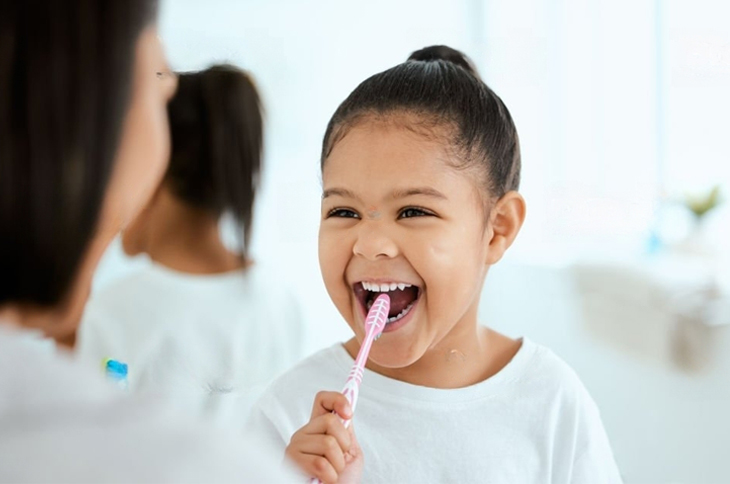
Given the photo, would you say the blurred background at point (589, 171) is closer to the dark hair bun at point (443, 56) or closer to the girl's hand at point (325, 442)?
the dark hair bun at point (443, 56)

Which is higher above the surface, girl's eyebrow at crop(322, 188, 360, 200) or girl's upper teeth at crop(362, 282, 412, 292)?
girl's eyebrow at crop(322, 188, 360, 200)

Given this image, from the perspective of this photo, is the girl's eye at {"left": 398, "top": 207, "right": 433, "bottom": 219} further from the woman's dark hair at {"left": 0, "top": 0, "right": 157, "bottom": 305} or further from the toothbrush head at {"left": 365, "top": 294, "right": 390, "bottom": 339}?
the woman's dark hair at {"left": 0, "top": 0, "right": 157, "bottom": 305}

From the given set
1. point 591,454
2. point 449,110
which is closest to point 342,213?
point 449,110

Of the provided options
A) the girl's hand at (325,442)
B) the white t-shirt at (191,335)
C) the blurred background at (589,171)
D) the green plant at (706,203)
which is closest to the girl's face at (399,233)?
the girl's hand at (325,442)

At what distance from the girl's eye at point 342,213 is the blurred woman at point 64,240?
0.40m

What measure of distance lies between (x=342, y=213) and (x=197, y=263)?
446mm

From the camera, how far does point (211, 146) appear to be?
1.12 metres

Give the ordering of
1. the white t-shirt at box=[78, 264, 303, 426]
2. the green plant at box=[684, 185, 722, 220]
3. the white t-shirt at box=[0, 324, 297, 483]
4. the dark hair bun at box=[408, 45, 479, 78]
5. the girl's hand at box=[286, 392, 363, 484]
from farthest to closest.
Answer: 1. the green plant at box=[684, 185, 722, 220]
2. the white t-shirt at box=[78, 264, 303, 426]
3. the dark hair bun at box=[408, 45, 479, 78]
4. the girl's hand at box=[286, 392, 363, 484]
5. the white t-shirt at box=[0, 324, 297, 483]

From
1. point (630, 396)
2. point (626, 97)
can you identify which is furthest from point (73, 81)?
point (626, 97)

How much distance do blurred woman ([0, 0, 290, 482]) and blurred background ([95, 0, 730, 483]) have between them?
99 cm

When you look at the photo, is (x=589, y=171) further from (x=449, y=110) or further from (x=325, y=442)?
(x=325, y=442)

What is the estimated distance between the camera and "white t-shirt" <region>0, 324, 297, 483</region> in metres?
0.30

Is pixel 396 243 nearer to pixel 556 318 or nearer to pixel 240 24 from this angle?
pixel 556 318

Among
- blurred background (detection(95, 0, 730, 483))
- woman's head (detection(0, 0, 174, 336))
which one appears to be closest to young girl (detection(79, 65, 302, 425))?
blurred background (detection(95, 0, 730, 483))
